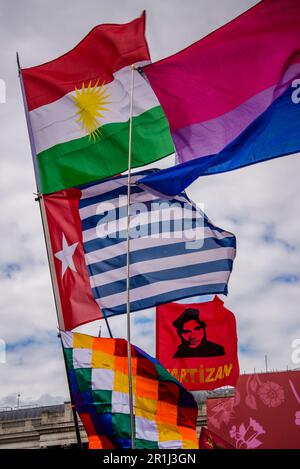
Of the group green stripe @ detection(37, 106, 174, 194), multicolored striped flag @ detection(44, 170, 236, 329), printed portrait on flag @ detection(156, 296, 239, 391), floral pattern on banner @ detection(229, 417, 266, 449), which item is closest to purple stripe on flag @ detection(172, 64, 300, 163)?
green stripe @ detection(37, 106, 174, 194)

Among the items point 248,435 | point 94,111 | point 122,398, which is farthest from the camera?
point 248,435

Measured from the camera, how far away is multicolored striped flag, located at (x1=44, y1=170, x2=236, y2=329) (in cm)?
1231

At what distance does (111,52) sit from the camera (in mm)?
13773

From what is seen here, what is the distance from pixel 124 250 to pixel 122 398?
317 centimetres

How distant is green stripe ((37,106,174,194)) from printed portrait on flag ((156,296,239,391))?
40.4 feet

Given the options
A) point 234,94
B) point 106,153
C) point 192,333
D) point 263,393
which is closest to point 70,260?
point 106,153

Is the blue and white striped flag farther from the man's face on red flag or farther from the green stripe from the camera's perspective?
the man's face on red flag

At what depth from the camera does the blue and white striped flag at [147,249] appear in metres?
12.5

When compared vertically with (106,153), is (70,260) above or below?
below

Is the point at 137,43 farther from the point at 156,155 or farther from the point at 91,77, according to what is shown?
the point at 156,155

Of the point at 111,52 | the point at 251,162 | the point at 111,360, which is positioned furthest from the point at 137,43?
the point at 111,360

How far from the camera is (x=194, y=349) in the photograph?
2419cm

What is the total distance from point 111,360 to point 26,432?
33935mm

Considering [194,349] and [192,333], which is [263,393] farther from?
Answer: [192,333]
